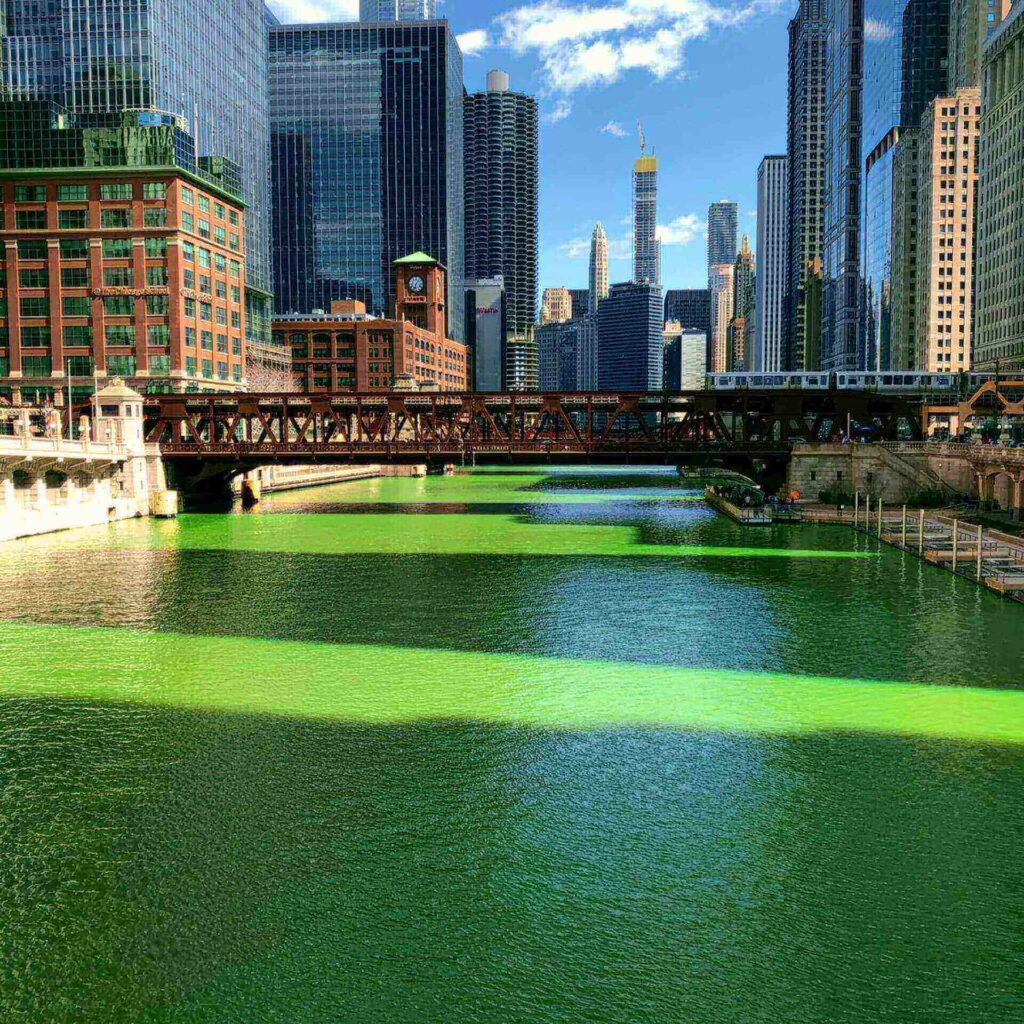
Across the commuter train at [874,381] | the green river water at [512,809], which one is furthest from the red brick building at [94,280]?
the commuter train at [874,381]

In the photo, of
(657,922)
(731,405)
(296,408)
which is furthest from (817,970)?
(296,408)

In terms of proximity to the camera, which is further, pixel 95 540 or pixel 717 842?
pixel 95 540

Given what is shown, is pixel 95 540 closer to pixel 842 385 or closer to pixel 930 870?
pixel 930 870

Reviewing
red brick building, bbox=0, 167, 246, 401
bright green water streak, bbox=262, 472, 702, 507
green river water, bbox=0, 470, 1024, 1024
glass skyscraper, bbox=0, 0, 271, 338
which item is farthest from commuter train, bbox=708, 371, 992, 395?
green river water, bbox=0, 470, 1024, 1024

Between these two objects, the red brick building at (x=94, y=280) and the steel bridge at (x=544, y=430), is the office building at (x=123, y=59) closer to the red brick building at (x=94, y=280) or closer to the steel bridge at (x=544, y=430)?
the red brick building at (x=94, y=280)

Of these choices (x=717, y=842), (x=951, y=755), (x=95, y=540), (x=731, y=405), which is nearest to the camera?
(x=717, y=842)

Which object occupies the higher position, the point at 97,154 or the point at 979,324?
the point at 97,154

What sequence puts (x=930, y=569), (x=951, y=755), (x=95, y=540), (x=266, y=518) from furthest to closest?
(x=266, y=518) → (x=95, y=540) → (x=930, y=569) → (x=951, y=755)
